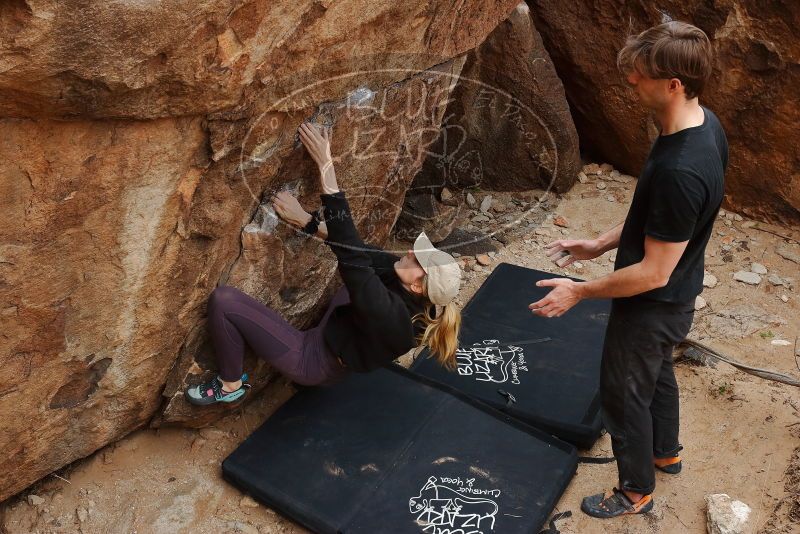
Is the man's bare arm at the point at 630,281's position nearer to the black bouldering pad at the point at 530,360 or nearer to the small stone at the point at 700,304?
the black bouldering pad at the point at 530,360

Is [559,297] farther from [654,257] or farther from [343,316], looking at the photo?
[343,316]

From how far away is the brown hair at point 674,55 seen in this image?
2.45 m

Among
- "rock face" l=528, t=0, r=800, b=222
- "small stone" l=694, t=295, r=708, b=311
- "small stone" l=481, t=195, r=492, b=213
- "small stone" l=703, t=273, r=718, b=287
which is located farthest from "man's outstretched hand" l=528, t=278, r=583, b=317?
"rock face" l=528, t=0, r=800, b=222

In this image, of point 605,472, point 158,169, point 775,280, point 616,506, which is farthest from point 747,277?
point 158,169

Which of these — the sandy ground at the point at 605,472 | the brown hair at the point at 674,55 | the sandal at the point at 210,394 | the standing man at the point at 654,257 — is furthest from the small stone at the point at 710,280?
the sandal at the point at 210,394

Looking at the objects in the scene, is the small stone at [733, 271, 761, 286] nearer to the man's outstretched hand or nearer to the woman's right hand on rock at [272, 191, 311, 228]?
the man's outstretched hand

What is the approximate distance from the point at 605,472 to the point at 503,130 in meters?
2.55

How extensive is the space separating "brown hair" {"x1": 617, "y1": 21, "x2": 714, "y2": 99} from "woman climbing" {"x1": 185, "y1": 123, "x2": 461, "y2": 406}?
3.23 ft

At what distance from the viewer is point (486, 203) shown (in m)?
5.42

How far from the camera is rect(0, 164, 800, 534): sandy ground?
3.23 m

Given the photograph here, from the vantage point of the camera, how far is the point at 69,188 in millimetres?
2523

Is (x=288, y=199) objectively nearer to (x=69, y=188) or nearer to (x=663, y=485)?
(x=69, y=188)

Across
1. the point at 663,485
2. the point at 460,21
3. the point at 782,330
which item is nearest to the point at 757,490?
the point at 663,485

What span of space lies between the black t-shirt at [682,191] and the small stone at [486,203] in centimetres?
264
